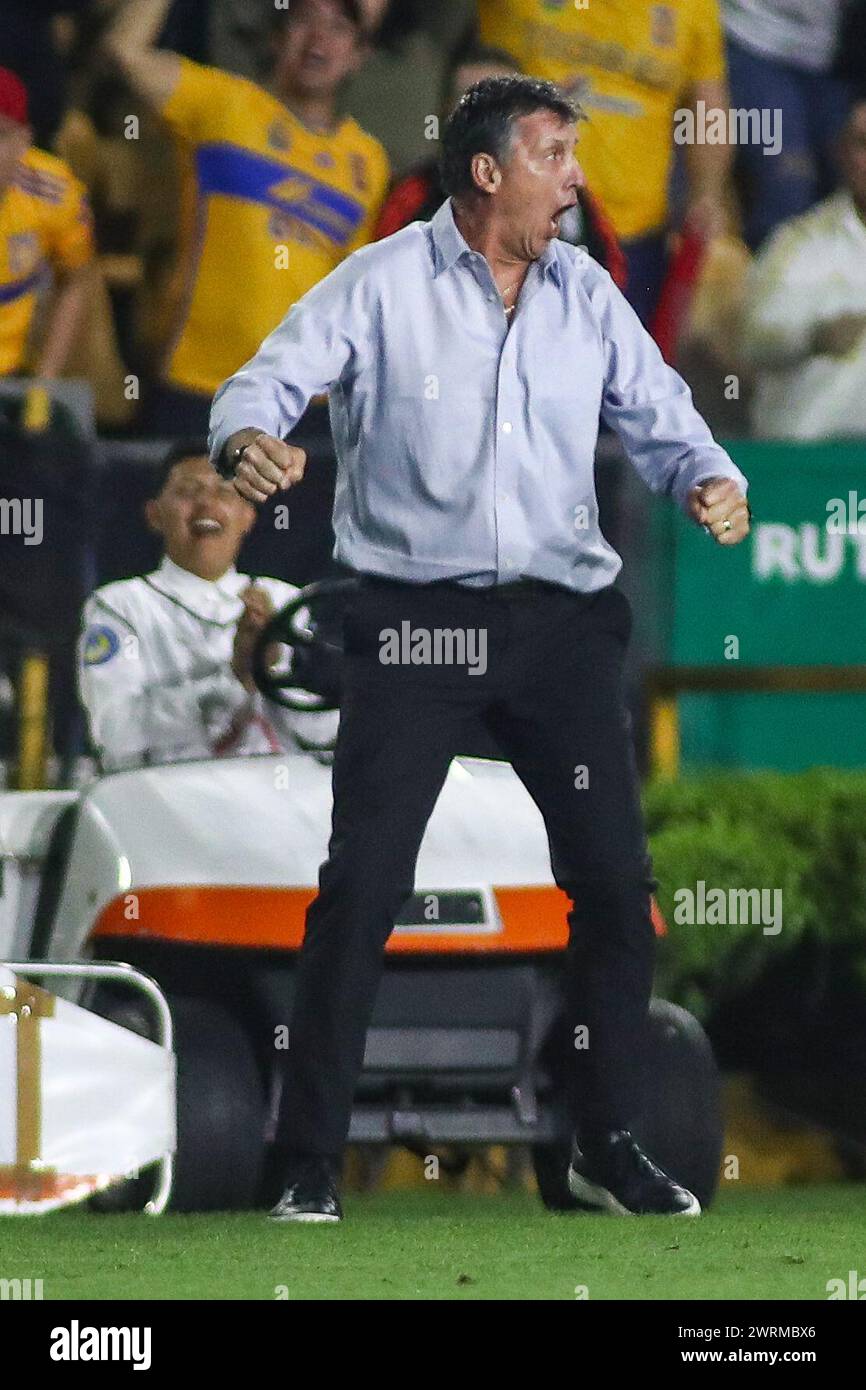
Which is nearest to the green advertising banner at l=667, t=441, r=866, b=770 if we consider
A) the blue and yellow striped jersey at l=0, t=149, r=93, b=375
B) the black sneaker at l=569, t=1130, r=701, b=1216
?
the blue and yellow striped jersey at l=0, t=149, r=93, b=375

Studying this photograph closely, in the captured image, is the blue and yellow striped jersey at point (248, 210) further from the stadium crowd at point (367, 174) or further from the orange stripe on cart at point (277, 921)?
the orange stripe on cart at point (277, 921)

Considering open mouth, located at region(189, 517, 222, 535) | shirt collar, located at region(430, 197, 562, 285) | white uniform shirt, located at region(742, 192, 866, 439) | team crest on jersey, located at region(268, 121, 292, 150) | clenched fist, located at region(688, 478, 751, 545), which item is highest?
team crest on jersey, located at region(268, 121, 292, 150)

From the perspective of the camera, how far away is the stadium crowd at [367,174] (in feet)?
22.2

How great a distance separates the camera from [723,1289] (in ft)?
10.7

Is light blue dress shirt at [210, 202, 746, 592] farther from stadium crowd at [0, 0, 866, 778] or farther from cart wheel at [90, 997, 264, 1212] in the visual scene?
stadium crowd at [0, 0, 866, 778]

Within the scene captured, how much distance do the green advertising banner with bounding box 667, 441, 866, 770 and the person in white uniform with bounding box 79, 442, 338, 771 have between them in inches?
Result: 39.0

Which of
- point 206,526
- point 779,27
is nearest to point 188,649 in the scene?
point 206,526

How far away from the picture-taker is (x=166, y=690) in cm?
534

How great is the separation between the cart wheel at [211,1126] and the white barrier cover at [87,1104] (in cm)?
5

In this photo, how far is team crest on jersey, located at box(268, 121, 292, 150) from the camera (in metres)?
6.85

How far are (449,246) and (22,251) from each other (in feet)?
9.24

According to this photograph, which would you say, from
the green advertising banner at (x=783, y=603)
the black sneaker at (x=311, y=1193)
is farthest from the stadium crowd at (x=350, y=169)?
the black sneaker at (x=311, y=1193)

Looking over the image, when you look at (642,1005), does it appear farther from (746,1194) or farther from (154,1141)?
(746,1194)

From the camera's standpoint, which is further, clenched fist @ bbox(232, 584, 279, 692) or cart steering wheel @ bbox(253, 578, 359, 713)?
clenched fist @ bbox(232, 584, 279, 692)
